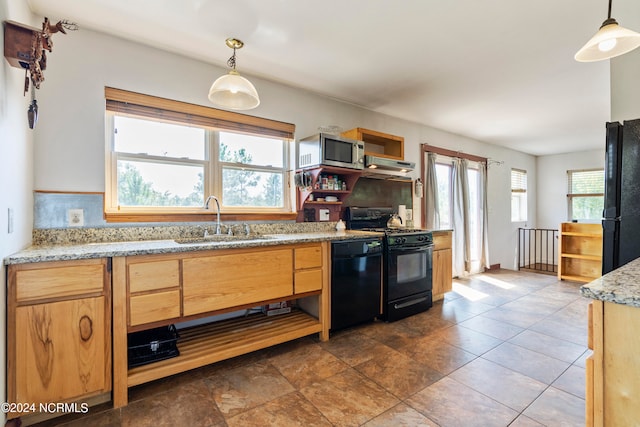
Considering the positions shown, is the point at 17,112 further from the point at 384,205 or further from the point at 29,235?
the point at 384,205

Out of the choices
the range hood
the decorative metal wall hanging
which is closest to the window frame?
the range hood

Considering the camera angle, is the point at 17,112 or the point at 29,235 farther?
the point at 29,235

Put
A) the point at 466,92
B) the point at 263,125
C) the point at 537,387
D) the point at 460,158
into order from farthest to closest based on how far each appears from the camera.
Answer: the point at 460,158, the point at 466,92, the point at 263,125, the point at 537,387

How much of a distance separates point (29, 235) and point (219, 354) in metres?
1.51

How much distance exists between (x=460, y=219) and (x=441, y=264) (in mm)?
1749

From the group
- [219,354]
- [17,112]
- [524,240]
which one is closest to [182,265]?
[219,354]

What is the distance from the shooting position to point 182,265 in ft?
6.51

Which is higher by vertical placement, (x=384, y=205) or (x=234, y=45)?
(x=234, y=45)

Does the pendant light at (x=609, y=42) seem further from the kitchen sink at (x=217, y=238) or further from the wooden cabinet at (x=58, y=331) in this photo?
the wooden cabinet at (x=58, y=331)

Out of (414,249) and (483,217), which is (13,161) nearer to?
(414,249)

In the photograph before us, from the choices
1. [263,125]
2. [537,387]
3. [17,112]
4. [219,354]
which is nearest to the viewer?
[17,112]

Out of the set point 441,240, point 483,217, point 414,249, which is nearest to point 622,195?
point 414,249

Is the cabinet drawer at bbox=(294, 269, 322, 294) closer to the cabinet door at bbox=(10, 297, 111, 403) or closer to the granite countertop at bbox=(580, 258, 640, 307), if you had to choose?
the cabinet door at bbox=(10, 297, 111, 403)

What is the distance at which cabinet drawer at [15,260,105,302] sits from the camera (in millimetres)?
1558
